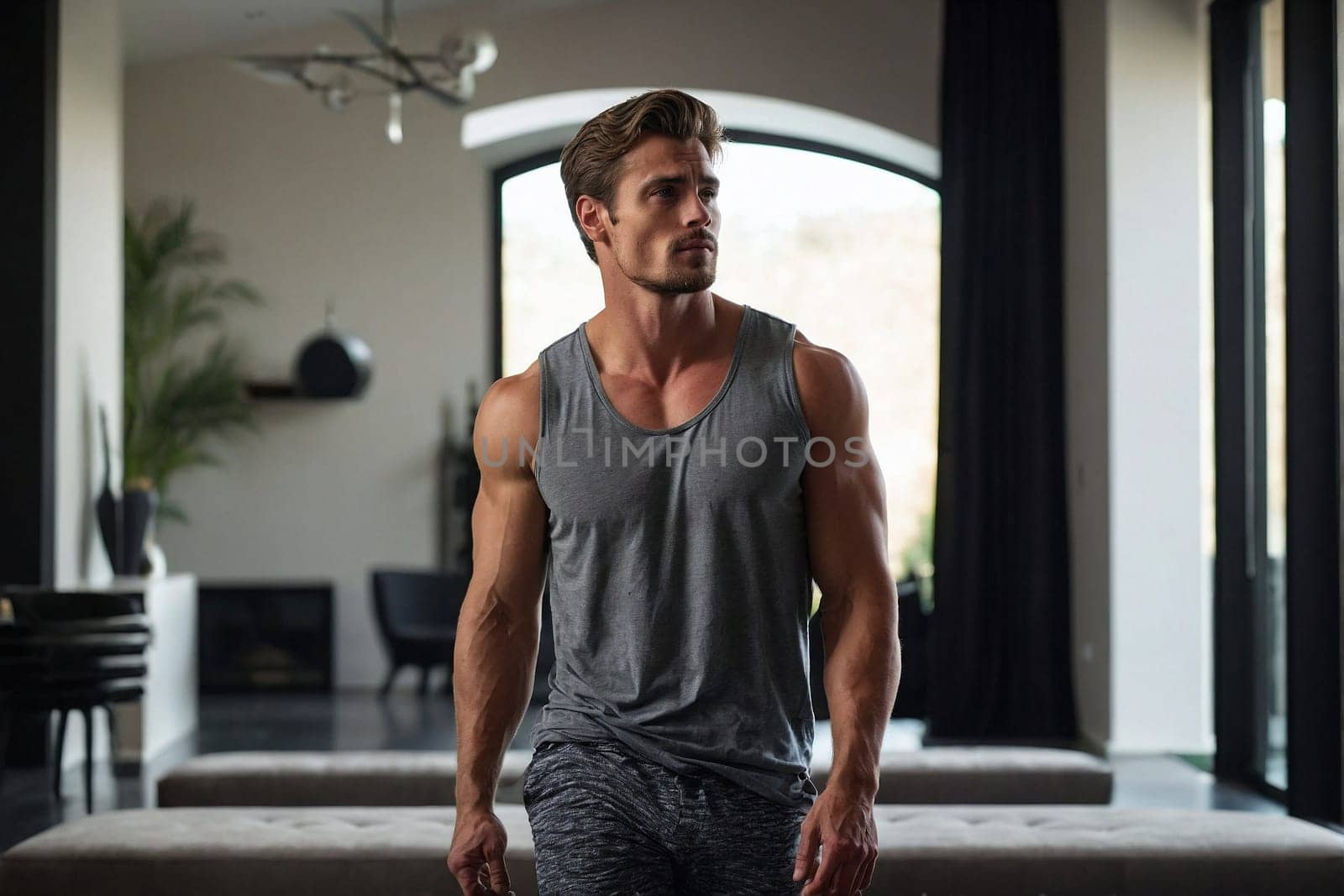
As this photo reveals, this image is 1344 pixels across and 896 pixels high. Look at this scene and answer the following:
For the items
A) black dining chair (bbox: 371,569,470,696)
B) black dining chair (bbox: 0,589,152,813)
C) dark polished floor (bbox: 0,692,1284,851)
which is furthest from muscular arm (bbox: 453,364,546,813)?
black dining chair (bbox: 371,569,470,696)

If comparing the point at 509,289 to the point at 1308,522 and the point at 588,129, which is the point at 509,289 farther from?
the point at 588,129

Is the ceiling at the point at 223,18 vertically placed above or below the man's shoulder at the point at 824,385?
above

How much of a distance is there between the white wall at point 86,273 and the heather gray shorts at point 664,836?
5.01m

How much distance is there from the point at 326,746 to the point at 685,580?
5.28m

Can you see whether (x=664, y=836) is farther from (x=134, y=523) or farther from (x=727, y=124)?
(x=727, y=124)

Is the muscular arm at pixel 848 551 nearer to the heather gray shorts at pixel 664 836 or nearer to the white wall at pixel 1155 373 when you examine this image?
the heather gray shorts at pixel 664 836

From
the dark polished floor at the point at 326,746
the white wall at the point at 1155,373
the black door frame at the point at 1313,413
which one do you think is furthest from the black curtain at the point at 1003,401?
the black door frame at the point at 1313,413

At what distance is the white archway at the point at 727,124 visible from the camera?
27.3 ft

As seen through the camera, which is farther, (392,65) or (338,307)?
(338,307)

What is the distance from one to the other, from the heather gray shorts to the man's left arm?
8 cm

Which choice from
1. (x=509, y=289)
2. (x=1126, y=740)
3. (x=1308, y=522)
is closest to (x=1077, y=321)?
(x=1126, y=740)

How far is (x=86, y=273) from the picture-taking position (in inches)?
251

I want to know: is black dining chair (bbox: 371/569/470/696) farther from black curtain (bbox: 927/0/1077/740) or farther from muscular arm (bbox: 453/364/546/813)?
muscular arm (bbox: 453/364/546/813)

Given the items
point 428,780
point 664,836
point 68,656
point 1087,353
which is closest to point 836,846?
point 664,836
